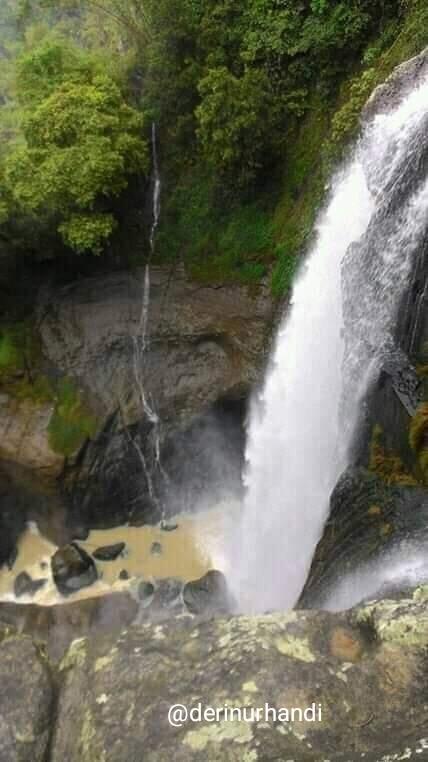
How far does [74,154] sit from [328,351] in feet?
21.5

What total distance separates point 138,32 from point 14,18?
25.1 ft

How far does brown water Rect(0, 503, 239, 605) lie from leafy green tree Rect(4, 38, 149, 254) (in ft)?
22.0

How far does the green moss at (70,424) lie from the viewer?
12805 millimetres

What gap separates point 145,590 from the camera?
1219cm

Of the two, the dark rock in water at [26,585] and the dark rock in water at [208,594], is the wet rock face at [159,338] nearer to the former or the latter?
the dark rock in water at [208,594]

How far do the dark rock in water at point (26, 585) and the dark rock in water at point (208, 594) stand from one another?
349 cm

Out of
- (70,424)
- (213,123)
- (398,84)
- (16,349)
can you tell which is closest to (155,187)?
(213,123)

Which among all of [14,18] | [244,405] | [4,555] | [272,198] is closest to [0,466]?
[4,555]

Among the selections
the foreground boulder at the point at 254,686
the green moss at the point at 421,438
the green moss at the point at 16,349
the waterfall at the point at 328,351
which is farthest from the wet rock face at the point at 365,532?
the green moss at the point at 16,349

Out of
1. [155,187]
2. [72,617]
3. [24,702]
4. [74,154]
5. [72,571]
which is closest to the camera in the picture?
[24,702]

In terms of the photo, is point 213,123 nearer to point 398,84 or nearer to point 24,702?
point 398,84

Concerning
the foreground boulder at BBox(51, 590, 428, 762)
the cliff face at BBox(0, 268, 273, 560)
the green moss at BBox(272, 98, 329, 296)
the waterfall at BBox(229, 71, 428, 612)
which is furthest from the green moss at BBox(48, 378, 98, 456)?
the foreground boulder at BBox(51, 590, 428, 762)

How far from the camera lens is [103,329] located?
13539mm

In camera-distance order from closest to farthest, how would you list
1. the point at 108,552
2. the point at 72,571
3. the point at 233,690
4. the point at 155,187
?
the point at 233,690 → the point at 72,571 → the point at 108,552 → the point at 155,187
